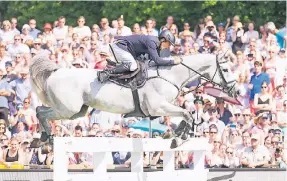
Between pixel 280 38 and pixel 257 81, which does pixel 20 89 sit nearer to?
pixel 257 81

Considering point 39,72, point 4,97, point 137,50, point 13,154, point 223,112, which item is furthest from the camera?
point 223,112

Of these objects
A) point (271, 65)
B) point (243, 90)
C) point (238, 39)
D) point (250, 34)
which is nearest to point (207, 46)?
point (238, 39)

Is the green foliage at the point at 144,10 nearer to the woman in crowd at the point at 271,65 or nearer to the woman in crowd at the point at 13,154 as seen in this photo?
the woman in crowd at the point at 271,65

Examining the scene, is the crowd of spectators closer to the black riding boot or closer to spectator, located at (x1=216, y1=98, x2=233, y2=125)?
spectator, located at (x1=216, y1=98, x2=233, y2=125)

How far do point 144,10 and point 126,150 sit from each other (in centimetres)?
1419

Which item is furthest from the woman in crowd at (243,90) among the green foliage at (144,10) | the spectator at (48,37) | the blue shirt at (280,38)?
the green foliage at (144,10)

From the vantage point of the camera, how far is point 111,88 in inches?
626

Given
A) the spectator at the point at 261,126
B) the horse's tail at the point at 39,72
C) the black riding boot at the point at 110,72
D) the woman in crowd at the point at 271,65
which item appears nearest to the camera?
the black riding boot at the point at 110,72

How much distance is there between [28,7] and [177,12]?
16.2 ft

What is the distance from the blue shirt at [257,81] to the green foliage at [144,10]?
5.98m

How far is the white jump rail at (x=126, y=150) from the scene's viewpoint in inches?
539

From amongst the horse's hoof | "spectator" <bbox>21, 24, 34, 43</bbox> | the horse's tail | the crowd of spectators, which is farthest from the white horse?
"spectator" <bbox>21, 24, 34, 43</bbox>

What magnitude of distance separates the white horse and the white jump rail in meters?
0.73

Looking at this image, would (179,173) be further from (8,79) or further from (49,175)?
(8,79)
